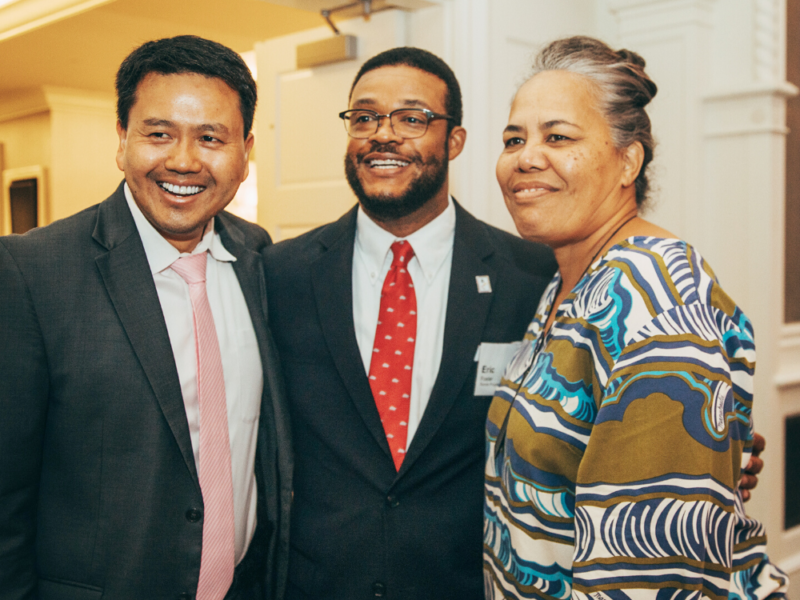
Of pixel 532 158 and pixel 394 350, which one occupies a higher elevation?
pixel 532 158

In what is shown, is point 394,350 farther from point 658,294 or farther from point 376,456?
point 658,294

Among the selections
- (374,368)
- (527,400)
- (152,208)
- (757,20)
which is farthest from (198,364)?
(757,20)

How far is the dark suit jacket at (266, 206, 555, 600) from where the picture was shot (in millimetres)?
1632

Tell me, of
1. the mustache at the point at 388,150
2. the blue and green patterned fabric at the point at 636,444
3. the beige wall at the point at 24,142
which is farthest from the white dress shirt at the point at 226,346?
the beige wall at the point at 24,142

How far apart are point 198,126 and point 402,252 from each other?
0.64 meters

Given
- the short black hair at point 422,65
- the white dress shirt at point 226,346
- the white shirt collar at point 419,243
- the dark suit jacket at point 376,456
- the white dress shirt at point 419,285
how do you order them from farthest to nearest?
the short black hair at point 422,65 < the white shirt collar at point 419,243 < the white dress shirt at point 419,285 < the dark suit jacket at point 376,456 < the white dress shirt at point 226,346

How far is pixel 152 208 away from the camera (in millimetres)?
1446

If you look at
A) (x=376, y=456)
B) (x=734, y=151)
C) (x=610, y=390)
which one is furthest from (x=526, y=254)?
(x=734, y=151)

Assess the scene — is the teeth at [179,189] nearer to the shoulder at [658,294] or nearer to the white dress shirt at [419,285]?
the white dress shirt at [419,285]

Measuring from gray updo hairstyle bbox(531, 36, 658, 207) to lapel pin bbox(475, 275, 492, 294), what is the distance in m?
0.50

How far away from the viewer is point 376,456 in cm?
165

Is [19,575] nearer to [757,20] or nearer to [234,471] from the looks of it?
[234,471]

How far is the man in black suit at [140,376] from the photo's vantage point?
130 cm

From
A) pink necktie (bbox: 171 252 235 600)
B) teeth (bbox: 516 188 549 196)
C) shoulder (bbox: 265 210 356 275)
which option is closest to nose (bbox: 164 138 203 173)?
pink necktie (bbox: 171 252 235 600)
